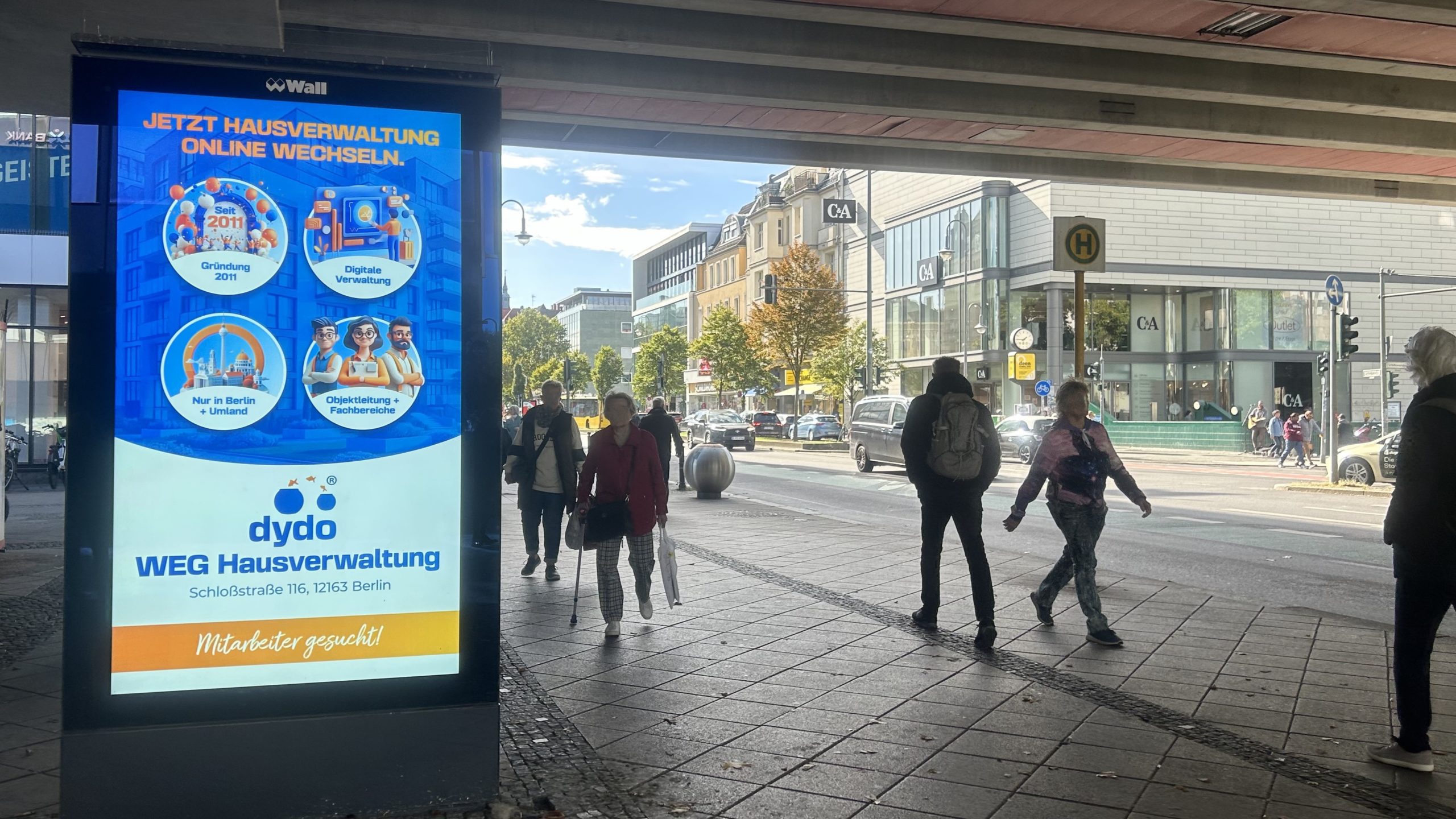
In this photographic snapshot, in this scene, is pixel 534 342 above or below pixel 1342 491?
above

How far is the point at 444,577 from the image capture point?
4.27 m

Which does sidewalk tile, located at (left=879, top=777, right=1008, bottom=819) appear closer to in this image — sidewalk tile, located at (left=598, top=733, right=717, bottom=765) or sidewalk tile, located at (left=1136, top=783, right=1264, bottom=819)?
sidewalk tile, located at (left=1136, top=783, right=1264, bottom=819)

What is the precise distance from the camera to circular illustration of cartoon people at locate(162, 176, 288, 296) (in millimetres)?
3965

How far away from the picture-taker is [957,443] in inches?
299

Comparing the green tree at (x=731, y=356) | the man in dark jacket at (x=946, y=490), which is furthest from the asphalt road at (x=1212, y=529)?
the green tree at (x=731, y=356)

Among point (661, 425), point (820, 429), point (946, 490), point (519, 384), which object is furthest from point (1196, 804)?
point (519, 384)

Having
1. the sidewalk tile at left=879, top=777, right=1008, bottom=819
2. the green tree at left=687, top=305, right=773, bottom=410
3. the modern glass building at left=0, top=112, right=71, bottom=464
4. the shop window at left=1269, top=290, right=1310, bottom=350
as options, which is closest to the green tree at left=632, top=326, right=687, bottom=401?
the green tree at left=687, top=305, right=773, bottom=410

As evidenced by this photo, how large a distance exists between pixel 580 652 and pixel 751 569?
13.4ft

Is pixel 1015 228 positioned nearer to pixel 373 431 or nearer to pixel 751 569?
pixel 751 569

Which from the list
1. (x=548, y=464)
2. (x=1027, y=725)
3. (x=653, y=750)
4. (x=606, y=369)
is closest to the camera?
(x=653, y=750)

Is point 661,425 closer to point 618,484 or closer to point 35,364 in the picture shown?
point 618,484

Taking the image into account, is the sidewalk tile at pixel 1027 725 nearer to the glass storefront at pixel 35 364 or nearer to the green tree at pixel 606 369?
the glass storefront at pixel 35 364

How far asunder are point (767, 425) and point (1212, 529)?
1580 inches

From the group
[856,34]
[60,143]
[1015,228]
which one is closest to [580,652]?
[856,34]
